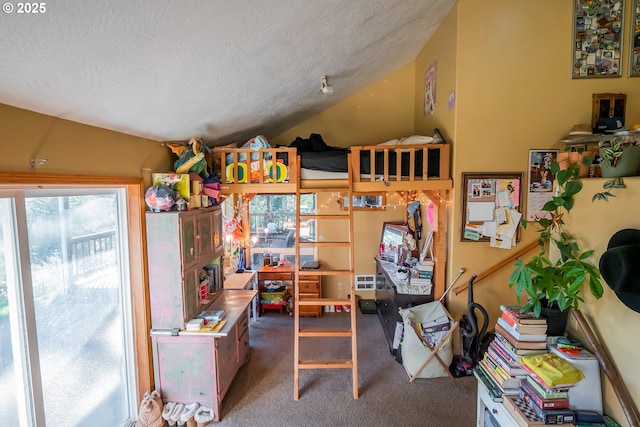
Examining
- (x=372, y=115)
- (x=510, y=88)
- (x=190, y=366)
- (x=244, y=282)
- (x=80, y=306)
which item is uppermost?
(x=372, y=115)

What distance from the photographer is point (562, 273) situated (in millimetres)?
1536

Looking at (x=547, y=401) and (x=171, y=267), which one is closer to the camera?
(x=547, y=401)

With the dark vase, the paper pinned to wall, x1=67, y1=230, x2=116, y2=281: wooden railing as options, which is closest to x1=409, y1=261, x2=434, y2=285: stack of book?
the paper pinned to wall

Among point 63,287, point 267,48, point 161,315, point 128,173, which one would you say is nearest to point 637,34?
point 267,48

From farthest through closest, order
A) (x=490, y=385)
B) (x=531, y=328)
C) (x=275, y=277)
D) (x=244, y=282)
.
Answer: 1. (x=275, y=277)
2. (x=244, y=282)
3. (x=490, y=385)
4. (x=531, y=328)

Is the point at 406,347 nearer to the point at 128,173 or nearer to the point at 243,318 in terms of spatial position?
the point at 243,318

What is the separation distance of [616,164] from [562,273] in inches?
22.0

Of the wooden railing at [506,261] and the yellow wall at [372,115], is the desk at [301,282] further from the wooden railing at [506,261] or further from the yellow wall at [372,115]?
the wooden railing at [506,261]

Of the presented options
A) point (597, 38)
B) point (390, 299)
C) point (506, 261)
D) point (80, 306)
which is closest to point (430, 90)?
point (597, 38)

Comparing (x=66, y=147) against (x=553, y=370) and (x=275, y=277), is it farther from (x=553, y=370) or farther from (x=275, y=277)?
(x=275, y=277)

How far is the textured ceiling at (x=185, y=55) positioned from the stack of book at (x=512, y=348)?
2064 millimetres

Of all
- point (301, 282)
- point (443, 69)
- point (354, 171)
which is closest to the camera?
point (354, 171)

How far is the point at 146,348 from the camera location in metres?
2.52

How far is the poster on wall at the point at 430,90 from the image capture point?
3562mm
